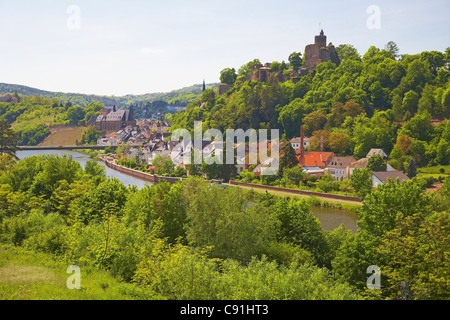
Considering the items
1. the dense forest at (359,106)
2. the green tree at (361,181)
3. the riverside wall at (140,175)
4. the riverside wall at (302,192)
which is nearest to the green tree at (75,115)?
the dense forest at (359,106)

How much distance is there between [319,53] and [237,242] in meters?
71.7

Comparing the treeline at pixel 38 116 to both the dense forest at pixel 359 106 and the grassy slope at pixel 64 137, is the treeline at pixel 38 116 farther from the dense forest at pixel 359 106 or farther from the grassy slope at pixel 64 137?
the dense forest at pixel 359 106

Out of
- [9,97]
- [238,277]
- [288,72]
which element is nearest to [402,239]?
[238,277]

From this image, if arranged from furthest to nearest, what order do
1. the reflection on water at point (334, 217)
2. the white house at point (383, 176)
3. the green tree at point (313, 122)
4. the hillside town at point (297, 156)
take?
the green tree at point (313, 122), the hillside town at point (297, 156), the white house at point (383, 176), the reflection on water at point (334, 217)

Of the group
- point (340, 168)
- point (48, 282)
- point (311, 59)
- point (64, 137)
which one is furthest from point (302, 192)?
point (64, 137)

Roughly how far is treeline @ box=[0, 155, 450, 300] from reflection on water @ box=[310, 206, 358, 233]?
22.7ft

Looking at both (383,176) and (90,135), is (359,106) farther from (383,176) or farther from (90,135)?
(90,135)

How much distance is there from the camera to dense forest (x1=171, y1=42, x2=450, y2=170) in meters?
48.9

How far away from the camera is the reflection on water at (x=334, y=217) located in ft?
95.6

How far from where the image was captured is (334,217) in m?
32.0

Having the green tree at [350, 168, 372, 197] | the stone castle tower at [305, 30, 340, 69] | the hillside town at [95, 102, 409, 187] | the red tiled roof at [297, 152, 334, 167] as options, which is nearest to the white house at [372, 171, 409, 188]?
the hillside town at [95, 102, 409, 187]

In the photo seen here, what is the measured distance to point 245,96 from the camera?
7256cm

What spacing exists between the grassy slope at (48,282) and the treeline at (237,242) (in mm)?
571

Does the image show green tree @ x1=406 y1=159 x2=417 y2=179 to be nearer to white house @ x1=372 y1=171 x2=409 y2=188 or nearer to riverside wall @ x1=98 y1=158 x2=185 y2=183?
white house @ x1=372 y1=171 x2=409 y2=188
